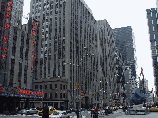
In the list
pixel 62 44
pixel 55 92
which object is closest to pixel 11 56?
pixel 55 92

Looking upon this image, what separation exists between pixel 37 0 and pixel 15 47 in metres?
45.1

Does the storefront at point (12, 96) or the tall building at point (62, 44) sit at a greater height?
the tall building at point (62, 44)

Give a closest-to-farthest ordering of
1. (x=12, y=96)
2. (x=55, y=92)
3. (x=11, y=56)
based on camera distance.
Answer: (x=12, y=96) < (x=11, y=56) < (x=55, y=92)

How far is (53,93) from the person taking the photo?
271 ft

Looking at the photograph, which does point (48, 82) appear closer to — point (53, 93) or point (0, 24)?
point (53, 93)

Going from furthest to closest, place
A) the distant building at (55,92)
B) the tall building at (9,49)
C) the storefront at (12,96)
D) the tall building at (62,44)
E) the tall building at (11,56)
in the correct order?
the tall building at (62,44)
the distant building at (55,92)
the tall building at (9,49)
the tall building at (11,56)
the storefront at (12,96)

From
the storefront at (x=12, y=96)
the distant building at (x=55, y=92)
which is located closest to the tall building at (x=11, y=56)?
the storefront at (x=12, y=96)

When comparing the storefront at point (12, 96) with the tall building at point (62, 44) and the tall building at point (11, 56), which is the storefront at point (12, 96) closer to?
the tall building at point (11, 56)

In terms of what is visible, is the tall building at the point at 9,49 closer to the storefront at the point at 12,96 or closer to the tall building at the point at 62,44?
the tall building at the point at 62,44

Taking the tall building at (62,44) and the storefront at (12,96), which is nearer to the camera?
the storefront at (12,96)

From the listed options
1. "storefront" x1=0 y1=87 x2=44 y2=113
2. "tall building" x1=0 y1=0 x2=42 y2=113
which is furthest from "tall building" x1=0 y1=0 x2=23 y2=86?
"storefront" x1=0 y1=87 x2=44 y2=113

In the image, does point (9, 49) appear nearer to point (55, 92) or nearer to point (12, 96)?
point (55, 92)

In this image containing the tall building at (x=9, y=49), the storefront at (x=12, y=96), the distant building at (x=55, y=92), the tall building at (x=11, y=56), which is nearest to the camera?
the storefront at (x=12, y=96)

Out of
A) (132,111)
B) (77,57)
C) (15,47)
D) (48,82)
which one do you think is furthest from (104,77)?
(132,111)
